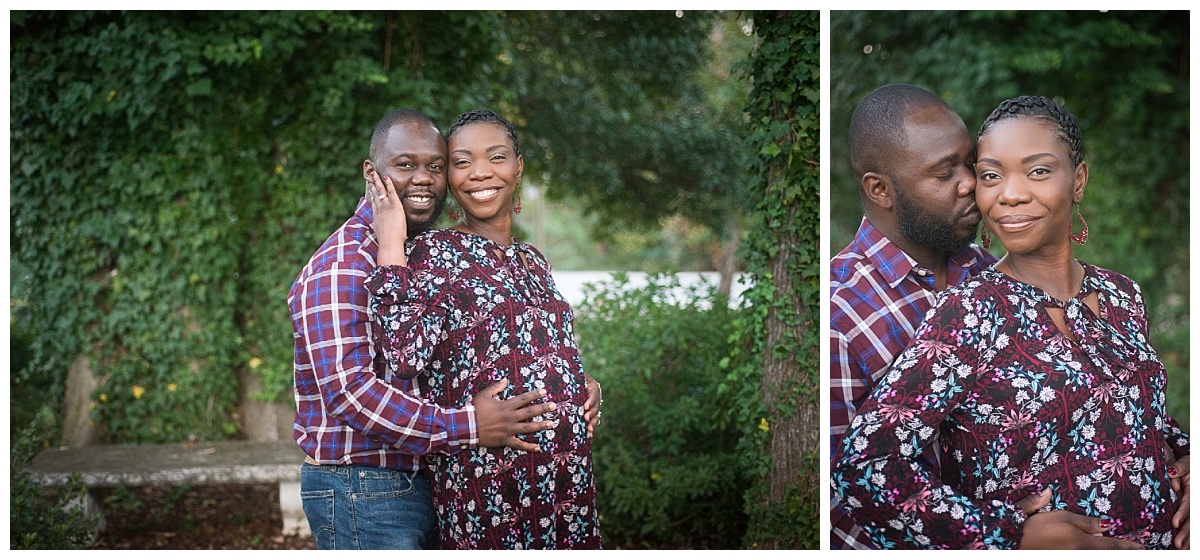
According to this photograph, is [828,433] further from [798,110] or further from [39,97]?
[39,97]

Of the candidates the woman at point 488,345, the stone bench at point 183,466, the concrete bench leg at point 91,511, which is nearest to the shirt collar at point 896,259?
the woman at point 488,345

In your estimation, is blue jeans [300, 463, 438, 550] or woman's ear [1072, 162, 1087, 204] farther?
blue jeans [300, 463, 438, 550]

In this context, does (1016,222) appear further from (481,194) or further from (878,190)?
(481,194)

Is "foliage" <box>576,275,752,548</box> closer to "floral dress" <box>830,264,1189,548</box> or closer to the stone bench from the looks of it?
the stone bench

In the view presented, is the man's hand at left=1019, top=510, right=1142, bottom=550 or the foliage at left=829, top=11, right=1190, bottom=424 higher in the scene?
the foliage at left=829, top=11, right=1190, bottom=424

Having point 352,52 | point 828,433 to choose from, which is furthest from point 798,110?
point 352,52

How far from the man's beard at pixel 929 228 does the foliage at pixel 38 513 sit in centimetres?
288

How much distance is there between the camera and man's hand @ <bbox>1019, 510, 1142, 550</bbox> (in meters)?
2.07

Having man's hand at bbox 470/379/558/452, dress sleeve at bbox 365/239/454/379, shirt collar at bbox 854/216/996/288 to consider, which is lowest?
man's hand at bbox 470/379/558/452

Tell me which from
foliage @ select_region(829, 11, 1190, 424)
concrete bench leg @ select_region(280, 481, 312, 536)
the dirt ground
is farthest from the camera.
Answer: foliage @ select_region(829, 11, 1190, 424)

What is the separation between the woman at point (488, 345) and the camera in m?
2.30

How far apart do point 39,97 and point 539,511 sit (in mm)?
3322

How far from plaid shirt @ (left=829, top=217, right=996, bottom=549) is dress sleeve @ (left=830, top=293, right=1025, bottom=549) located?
0.20 meters

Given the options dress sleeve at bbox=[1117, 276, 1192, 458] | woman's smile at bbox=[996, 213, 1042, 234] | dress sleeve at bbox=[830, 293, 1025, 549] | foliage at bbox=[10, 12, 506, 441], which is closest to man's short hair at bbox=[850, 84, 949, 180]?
woman's smile at bbox=[996, 213, 1042, 234]
